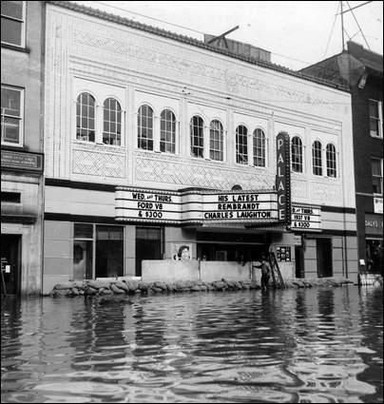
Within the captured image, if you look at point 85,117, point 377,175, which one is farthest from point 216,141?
point 377,175

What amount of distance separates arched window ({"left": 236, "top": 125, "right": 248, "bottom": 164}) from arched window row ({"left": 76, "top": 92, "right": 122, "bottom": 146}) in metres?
6.26

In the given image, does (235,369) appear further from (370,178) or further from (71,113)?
(370,178)

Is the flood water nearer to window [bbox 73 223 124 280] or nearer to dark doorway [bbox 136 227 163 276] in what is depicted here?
window [bbox 73 223 124 280]

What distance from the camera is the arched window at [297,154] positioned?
2844 centimetres

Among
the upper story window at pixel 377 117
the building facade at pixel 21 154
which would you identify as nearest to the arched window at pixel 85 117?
the building facade at pixel 21 154

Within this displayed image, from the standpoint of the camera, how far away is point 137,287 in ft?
67.5

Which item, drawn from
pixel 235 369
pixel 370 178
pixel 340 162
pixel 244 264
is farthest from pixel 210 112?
pixel 235 369

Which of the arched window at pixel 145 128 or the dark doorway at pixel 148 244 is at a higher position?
the arched window at pixel 145 128

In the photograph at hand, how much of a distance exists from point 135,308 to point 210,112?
13028mm

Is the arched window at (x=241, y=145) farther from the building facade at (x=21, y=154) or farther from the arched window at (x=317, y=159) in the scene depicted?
the building facade at (x=21, y=154)

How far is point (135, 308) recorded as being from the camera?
45.8 feet

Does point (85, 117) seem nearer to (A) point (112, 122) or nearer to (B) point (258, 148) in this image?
(A) point (112, 122)

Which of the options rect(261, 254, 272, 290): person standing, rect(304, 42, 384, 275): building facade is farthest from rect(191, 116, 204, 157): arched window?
rect(304, 42, 384, 275): building facade

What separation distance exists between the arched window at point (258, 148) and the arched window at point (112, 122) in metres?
7.39
